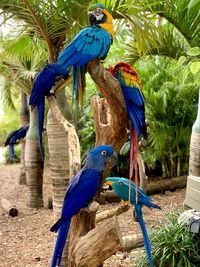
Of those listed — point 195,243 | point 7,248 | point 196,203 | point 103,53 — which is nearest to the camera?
point 103,53

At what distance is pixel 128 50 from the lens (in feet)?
14.3

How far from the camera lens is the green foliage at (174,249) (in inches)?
91.6

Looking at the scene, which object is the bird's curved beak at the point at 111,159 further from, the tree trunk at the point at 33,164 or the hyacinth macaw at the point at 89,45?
the tree trunk at the point at 33,164

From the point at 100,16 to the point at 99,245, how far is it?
1187 mm

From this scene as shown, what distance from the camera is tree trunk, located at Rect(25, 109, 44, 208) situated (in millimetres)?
4469

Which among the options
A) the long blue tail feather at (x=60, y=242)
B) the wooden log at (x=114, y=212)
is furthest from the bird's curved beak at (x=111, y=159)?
the long blue tail feather at (x=60, y=242)

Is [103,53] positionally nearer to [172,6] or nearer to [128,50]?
[172,6]

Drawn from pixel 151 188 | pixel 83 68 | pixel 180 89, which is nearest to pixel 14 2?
pixel 83 68

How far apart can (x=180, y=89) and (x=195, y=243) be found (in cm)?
294

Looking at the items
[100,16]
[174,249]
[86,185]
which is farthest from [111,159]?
[174,249]

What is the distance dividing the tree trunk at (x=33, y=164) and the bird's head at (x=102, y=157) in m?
2.76

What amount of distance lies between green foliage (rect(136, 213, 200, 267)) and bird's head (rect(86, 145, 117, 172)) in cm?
94

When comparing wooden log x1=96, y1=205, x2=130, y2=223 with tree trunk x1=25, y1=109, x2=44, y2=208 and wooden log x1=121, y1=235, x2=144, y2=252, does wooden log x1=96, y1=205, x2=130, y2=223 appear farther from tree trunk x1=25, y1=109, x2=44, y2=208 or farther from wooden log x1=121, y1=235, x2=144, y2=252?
tree trunk x1=25, y1=109, x2=44, y2=208

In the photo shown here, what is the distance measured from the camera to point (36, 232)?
3.67m
